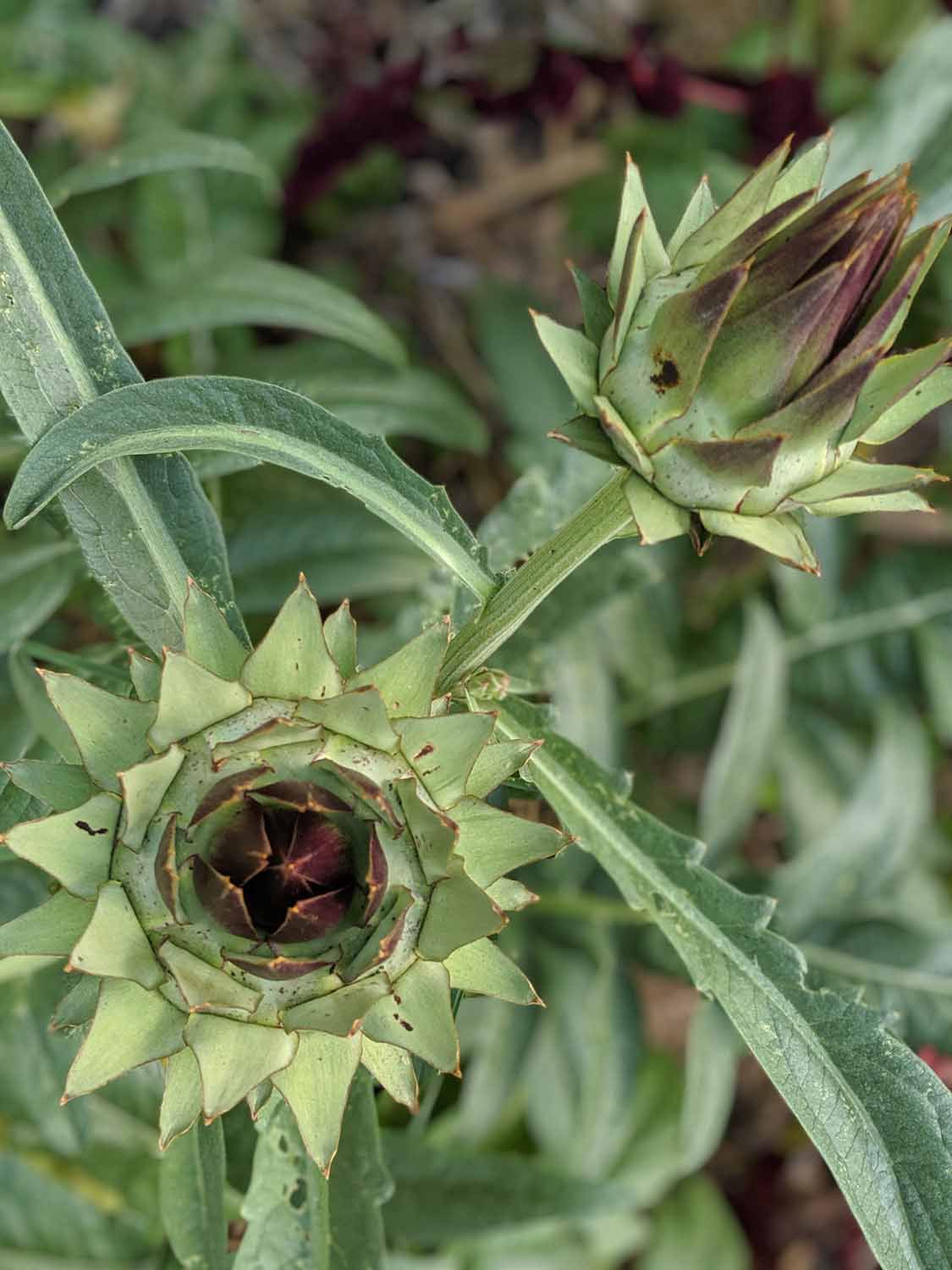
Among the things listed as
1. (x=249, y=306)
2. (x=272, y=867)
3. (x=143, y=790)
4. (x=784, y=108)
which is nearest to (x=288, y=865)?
(x=272, y=867)

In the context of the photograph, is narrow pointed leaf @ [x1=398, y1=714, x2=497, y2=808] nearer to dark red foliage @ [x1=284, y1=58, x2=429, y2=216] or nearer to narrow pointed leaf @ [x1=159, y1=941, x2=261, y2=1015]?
narrow pointed leaf @ [x1=159, y1=941, x2=261, y2=1015]

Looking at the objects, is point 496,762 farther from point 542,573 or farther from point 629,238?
point 629,238

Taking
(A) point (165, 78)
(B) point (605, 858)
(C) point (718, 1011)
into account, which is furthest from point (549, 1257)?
(A) point (165, 78)

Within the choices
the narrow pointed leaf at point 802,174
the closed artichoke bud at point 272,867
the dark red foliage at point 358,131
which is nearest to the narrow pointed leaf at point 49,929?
the closed artichoke bud at point 272,867

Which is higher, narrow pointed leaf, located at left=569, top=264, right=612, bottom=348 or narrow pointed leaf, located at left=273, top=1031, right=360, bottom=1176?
narrow pointed leaf, located at left=569, top=264, right=612, bottom=348

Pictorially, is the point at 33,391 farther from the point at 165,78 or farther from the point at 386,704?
the point at 165,78

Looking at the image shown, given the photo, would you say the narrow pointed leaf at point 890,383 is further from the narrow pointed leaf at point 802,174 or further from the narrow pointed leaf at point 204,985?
the narrow pointed leaf at point 204,985

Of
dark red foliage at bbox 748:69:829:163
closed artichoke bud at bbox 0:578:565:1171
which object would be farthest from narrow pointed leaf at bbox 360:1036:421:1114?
dark red foliage at bbox 748:69:829:163
